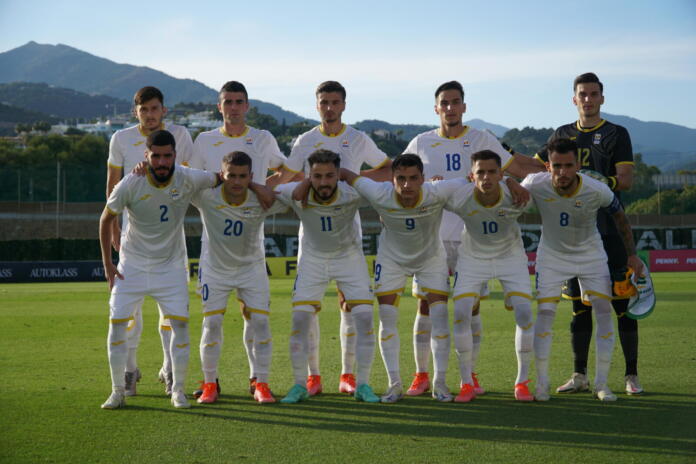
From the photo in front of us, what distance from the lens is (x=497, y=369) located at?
24.6ft

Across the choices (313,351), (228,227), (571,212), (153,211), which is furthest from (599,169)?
(153,211)

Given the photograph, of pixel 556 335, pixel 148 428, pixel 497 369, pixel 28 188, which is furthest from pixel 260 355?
pixel 28 188

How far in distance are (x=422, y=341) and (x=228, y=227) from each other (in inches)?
72.7

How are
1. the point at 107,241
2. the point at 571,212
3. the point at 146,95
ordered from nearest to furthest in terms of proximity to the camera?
the point at 107,241
the point at 571,212
the point at 146,95

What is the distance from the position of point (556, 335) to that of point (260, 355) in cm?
507

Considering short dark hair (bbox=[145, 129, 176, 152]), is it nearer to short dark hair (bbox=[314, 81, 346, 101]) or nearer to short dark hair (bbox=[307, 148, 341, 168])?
short dark hair (bbox=[307, 148, 341, 168])

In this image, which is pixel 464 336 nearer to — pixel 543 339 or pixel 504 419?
pixel 543 339

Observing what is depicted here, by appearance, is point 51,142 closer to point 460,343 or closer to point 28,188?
point 28,188

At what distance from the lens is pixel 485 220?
20.1 ft

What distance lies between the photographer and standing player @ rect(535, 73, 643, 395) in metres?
6.55

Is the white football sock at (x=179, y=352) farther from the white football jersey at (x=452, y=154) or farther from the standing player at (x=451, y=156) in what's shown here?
the white football jersey at (x=452, y=154)

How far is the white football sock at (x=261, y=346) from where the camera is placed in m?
6.15

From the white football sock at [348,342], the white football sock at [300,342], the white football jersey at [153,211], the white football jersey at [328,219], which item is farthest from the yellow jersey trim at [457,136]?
the white football jersey at [153,211]

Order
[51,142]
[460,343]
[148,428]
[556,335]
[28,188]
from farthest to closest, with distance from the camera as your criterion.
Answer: [51,142] → [28,188] → [556,335] → [460,343] → [148,428]
